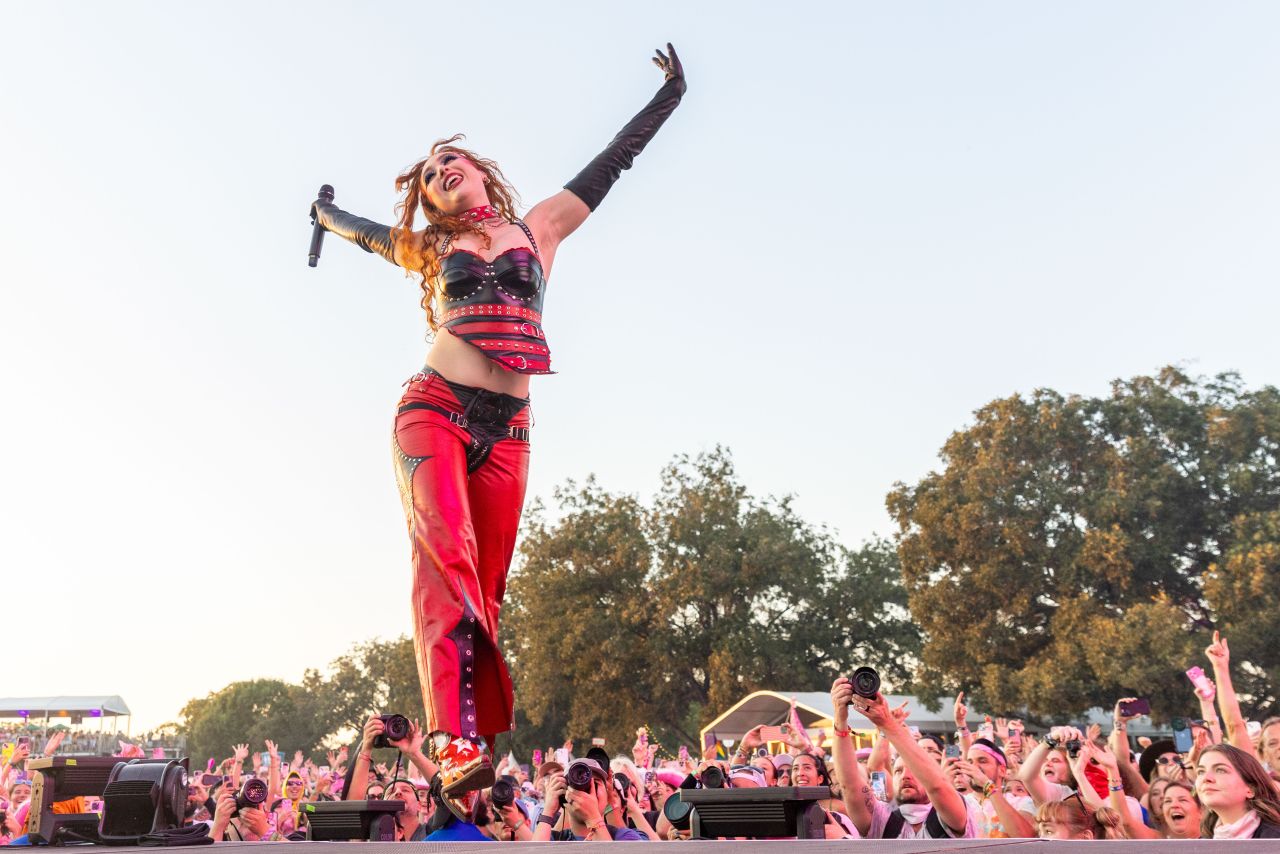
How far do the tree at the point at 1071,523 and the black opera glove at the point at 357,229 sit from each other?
24234mm

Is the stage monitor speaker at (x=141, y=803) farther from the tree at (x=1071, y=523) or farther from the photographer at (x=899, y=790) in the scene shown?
the tree at (x=1071, y=523)

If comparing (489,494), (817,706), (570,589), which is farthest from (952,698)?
(489,494)

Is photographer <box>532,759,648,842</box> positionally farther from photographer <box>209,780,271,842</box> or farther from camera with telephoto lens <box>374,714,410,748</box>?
photographer <box>209,780,271,842</box>

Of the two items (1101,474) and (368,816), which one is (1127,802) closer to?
(368,816)

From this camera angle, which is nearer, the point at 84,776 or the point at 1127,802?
the point at 84,776

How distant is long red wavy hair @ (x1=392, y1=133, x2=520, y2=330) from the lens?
15.4 feet

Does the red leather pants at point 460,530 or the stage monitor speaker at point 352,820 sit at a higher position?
the red leather pants at point 460,530

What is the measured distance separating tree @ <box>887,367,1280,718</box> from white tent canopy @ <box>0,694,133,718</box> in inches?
1710

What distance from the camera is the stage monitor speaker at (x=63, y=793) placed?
3.38m

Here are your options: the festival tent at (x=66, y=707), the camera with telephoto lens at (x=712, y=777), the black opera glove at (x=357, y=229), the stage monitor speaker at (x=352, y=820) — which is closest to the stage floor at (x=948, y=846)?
the stage monitor speaker at (x=352, y=820)

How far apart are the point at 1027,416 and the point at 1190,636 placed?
→ 6.69 m

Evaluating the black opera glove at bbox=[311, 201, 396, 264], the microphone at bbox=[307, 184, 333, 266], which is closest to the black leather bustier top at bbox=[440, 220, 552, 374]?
the black opera glove at bbox=[311, 201, 396, 264]

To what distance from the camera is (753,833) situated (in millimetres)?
3070

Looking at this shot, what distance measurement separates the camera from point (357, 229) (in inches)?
205
